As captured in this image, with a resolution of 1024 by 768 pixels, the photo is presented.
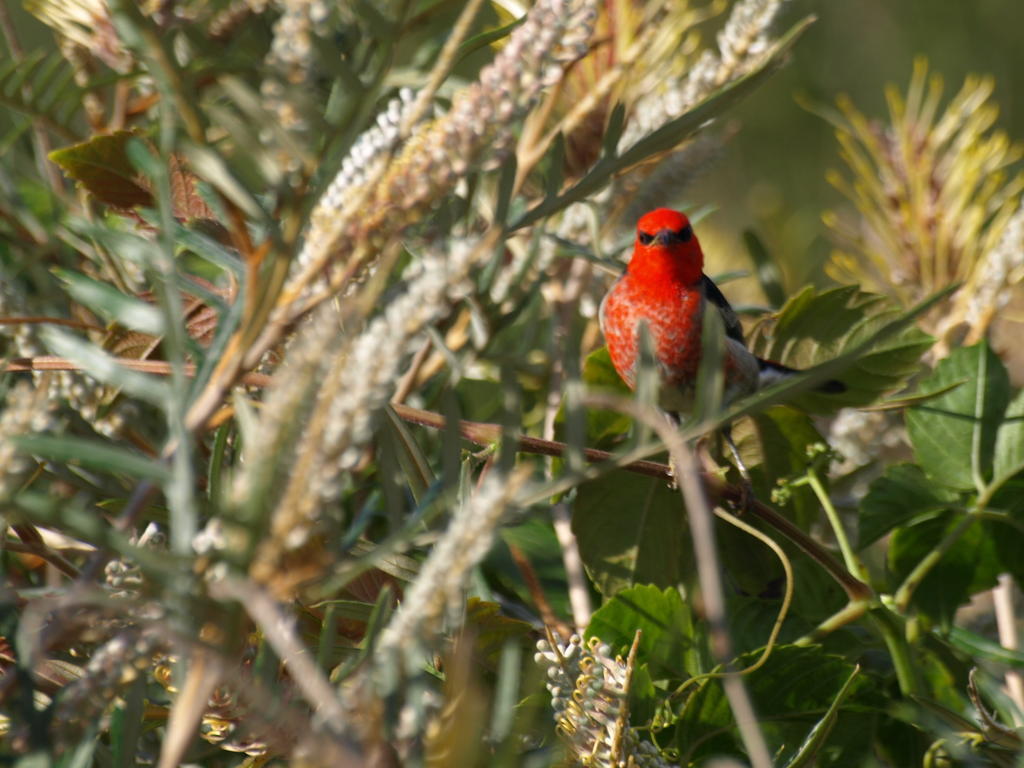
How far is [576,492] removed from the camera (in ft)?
2.57

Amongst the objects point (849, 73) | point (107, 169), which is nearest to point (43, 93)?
point (107, 169)

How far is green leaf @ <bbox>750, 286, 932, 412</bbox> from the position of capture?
822 mm

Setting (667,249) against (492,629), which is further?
(667,249)

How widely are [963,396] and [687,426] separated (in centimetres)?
43

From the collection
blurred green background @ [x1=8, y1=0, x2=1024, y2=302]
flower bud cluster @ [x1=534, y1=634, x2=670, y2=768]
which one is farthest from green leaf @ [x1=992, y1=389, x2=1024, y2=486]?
blurred green background @ [x1=8, y1=0, x2=1024, y2=302]

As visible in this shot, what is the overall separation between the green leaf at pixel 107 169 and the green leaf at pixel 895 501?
0.54 m

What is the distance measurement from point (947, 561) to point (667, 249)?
69 centimetres

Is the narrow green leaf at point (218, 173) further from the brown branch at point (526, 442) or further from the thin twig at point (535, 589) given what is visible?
the thin twig at point (535, 589)

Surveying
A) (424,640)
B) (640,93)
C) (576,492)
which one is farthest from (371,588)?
(640,93)

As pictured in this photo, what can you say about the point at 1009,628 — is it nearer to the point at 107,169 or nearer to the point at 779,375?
the point at 779,375

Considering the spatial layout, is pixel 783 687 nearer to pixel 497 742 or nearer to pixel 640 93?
pixel 497 742

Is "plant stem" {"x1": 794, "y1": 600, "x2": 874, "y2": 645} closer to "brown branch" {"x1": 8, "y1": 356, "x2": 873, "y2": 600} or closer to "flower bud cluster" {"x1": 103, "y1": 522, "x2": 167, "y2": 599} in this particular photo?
"brown branch" {"x1": 8, "y1": 356, "x2": 873, "y2": 600}

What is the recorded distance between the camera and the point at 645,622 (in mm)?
656

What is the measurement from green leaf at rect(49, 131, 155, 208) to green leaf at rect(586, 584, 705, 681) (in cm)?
41
